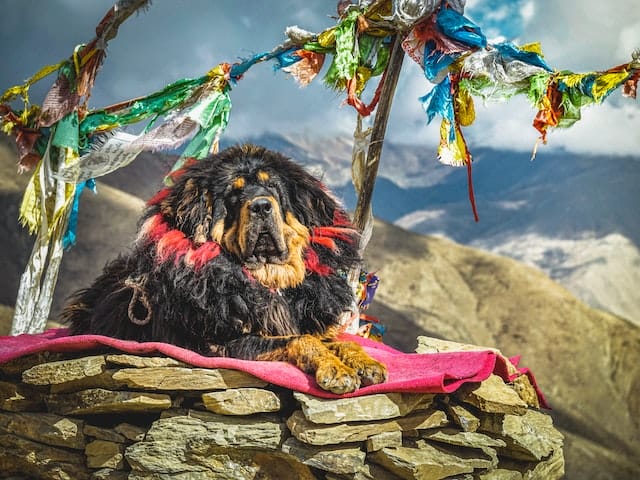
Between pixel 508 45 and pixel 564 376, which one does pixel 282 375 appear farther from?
pixel 564 376

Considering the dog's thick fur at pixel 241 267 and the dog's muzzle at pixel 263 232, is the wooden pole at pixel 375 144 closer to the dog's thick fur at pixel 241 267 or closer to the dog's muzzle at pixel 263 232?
the dog's thick fur at pixel 241 267

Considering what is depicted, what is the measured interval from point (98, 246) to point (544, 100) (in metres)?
9.93

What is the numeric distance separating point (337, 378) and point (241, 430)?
1.59 ft

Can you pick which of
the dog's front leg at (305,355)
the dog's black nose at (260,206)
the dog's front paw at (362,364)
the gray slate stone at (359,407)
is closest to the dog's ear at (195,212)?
the dog's black nose at (260,206)

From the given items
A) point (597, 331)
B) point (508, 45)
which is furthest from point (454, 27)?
point (597, 331)

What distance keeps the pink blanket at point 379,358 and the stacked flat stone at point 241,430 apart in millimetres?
49

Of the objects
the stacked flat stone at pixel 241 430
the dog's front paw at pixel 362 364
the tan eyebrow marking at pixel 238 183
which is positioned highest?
the tan eyebrow marking at pixel 238 183

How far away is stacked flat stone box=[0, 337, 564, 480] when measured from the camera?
8.41 ft

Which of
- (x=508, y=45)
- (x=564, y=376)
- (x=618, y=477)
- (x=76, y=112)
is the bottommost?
(x=618, y=477)

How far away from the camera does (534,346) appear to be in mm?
12141

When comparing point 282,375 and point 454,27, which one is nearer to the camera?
point 282,375

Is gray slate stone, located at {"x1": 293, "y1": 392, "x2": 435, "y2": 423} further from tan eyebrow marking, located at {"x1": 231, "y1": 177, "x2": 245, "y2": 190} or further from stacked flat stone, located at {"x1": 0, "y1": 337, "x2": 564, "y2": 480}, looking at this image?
tan eyebrow marking, located at {"x1": 231, "y1": 177, "x2": 245, "y2": 190}

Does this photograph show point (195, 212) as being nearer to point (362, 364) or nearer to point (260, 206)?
point (260, 206)

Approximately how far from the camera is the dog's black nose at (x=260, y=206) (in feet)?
9.70
